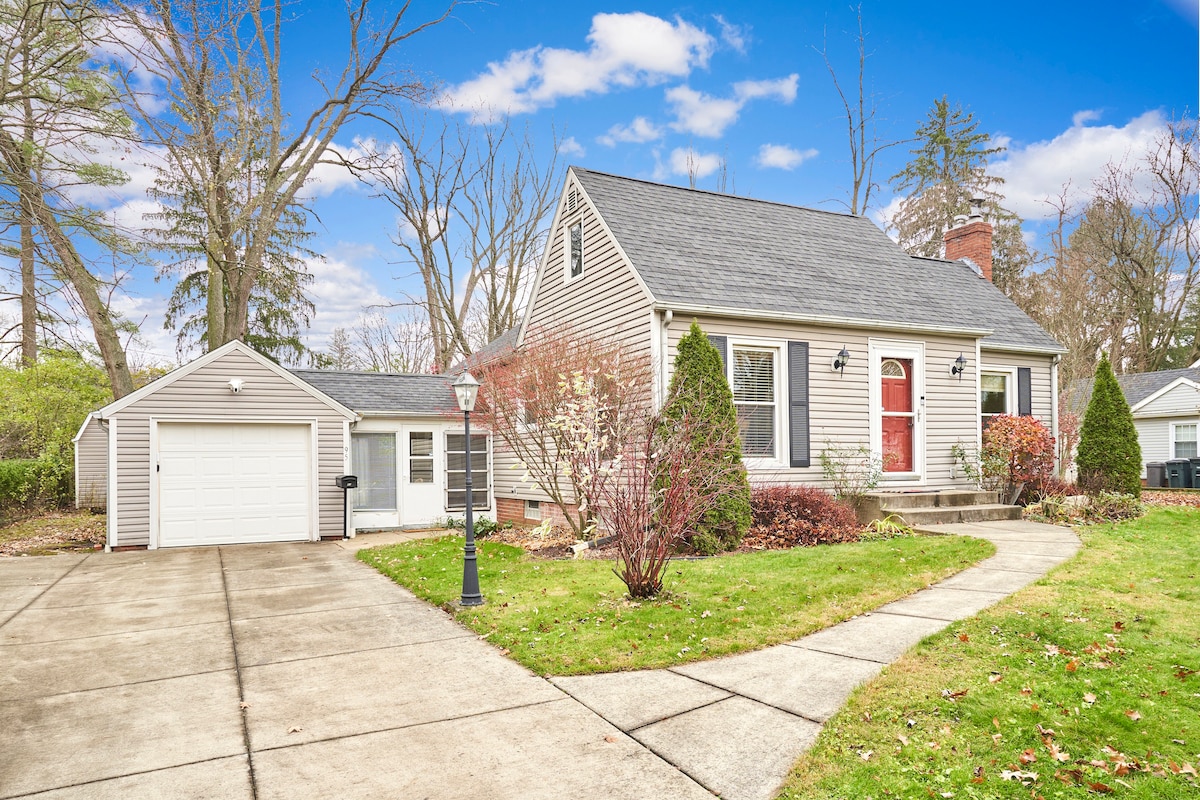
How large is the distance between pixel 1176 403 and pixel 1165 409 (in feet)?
Result: 1.45

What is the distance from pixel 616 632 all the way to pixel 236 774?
9.18 feet

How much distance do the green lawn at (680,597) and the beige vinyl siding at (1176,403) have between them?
20.1 meters

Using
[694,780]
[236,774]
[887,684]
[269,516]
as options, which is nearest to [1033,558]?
[887,684]

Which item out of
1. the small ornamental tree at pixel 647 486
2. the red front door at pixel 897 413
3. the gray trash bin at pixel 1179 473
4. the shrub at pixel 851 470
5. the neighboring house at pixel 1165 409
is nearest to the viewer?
the small ornamental tree at pixel 647 486

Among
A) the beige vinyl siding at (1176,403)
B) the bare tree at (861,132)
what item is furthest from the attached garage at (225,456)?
the beige vinyl siding at (1176,403)

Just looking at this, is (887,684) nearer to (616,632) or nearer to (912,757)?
(912,757)

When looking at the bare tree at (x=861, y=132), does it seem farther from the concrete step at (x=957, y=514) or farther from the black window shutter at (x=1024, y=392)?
the concrete step at (x=957, y=514)

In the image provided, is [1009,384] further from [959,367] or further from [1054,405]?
[959,367]

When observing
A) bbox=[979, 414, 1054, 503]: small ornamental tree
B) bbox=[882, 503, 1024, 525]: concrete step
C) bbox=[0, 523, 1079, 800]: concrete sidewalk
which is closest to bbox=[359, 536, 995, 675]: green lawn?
bbox=[0, 523, 1079, 800]: concrete sidewalk

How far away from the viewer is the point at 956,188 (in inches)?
1122

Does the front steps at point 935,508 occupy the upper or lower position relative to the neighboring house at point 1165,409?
lower

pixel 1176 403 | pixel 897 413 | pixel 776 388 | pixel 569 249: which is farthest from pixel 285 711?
pixel 1176 403

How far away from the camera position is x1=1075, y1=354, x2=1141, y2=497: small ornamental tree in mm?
12070

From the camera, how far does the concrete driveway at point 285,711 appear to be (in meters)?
3.29
